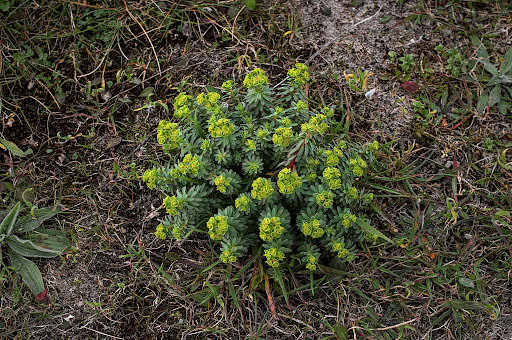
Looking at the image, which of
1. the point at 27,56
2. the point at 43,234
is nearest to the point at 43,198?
the point at 43,234

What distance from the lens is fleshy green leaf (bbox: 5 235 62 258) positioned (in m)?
3.23

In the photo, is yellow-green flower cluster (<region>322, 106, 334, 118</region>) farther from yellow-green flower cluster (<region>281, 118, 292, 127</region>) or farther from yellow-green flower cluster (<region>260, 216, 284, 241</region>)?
yellow-green flower cluster (<region>260, 216, 284, 241</region>)

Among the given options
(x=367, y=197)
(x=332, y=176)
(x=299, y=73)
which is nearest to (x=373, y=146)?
(x=367, y=197)

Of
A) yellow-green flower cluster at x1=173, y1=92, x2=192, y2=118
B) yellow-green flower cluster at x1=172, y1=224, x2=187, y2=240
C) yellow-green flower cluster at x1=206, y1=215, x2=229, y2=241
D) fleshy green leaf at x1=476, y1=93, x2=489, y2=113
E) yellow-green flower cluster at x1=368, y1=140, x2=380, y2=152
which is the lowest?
fleshy green leaf at x1=476, y1=93, x2=489, y2=113

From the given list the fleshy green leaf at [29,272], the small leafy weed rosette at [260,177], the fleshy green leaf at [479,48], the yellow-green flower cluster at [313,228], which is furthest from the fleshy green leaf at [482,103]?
the fleshy green leaf at [29,272]

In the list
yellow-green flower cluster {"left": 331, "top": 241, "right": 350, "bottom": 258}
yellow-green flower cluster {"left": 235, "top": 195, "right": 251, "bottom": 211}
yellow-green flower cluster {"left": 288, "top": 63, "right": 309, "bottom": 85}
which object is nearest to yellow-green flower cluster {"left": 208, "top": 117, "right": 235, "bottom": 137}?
yellow-green flower cluster {"left": 235, "top": 195, "right": 251, "bottom": 211}

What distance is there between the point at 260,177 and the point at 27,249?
1978mm

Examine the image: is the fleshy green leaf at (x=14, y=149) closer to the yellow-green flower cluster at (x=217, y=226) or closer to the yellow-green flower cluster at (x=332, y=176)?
the yellow-green flower cluster at (x=217, y=226)

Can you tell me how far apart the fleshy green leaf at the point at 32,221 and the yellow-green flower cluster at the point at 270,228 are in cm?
189

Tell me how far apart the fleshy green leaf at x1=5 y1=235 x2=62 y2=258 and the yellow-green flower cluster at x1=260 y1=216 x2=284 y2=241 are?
1797mm

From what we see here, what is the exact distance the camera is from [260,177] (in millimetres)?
2672

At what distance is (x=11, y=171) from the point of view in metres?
3.56

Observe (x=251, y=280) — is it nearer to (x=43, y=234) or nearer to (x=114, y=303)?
(x=114, y=303)

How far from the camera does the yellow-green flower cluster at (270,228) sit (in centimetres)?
244
